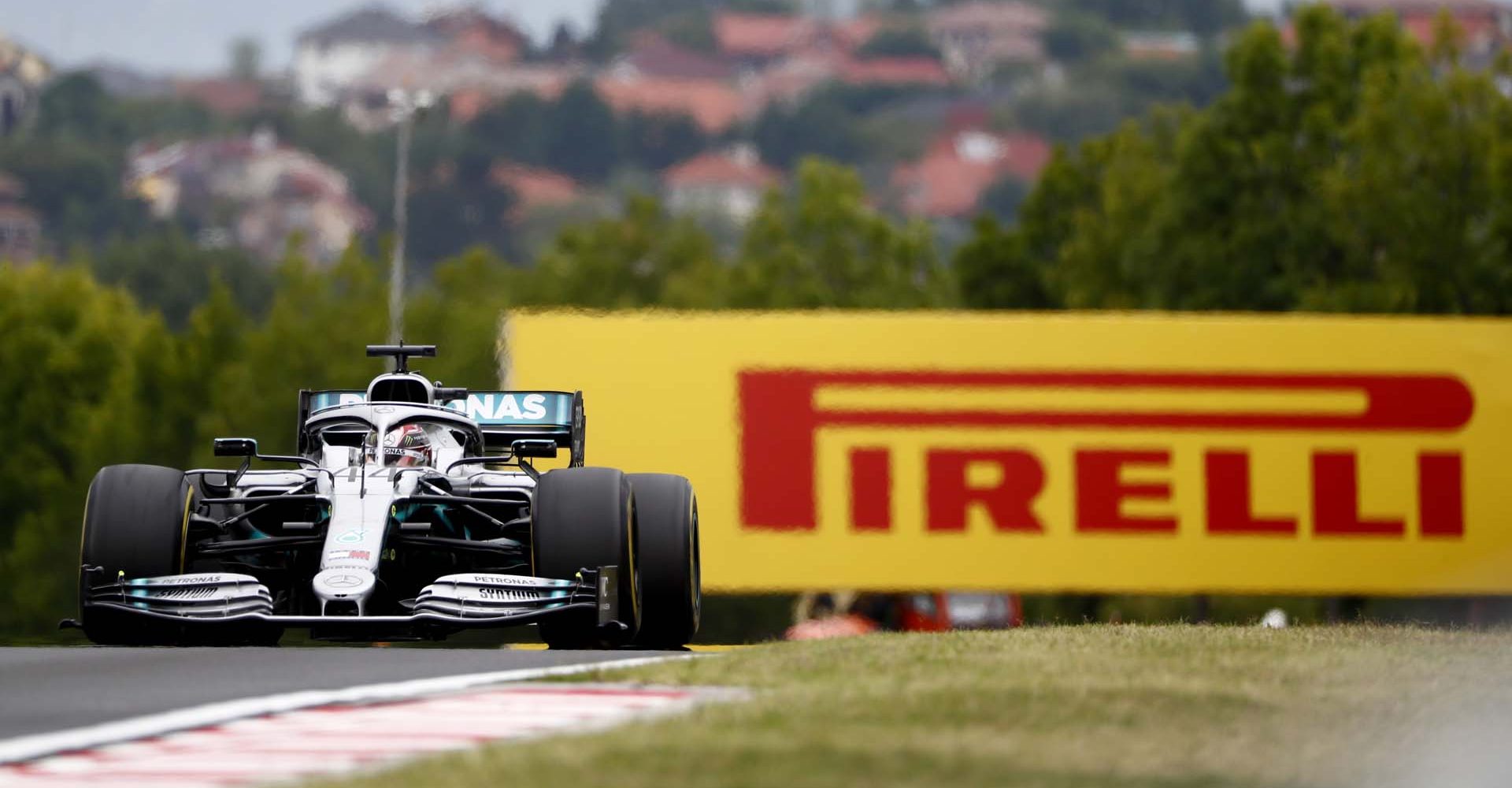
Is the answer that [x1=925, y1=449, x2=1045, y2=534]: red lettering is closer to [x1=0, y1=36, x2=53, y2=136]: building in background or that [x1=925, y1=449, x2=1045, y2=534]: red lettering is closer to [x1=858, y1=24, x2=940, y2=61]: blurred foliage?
[x1=0, y1=36, x2=53, y2=136]: building in background

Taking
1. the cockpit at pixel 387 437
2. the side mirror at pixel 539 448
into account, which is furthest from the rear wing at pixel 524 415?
the cockpit at pixel 387 437

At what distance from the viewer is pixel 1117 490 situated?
Answer: 26.5 meters

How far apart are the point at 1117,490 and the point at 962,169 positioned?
114439 millimetres

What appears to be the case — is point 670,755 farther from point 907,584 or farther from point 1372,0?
point 1372,0

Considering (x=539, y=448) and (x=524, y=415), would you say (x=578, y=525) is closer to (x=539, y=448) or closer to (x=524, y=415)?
(x=539, y=448)

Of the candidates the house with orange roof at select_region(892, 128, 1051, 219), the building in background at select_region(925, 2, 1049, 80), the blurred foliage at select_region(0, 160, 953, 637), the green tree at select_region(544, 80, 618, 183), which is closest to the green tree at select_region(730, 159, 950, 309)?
the blurred foliage at select_region(0, 160, 953, 637)

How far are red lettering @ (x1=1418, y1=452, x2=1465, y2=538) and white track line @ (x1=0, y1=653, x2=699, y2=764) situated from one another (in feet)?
54.3

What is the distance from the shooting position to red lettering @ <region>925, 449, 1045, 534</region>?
26.4m

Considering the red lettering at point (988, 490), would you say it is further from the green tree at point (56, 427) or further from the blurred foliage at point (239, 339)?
the green tree at point (56, 427)

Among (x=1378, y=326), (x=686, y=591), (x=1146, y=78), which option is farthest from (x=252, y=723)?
(x=1146, y=78)

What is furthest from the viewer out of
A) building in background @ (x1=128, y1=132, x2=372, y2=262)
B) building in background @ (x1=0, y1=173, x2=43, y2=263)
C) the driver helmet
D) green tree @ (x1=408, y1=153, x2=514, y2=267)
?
green tree @ (x1=408, y1=153, x2=514, y2=267)

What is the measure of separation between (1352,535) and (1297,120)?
59.3 feet

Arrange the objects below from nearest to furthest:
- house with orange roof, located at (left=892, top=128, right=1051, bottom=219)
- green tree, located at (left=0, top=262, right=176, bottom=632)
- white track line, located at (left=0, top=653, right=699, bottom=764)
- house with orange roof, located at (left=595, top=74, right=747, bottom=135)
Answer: white track line, located at (left=0, top=653, right=699, bottom=764)
green tree, located at (left=0, top=262, right=176, bottom=632)
house with orange roof, located at (left=892, top=128, right=1051, bottom=219)
house with orange roof, located at (left=595, top=74, right=747, bottom=135)

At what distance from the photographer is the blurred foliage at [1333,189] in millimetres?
39125
